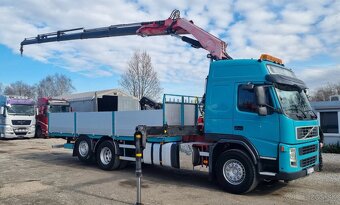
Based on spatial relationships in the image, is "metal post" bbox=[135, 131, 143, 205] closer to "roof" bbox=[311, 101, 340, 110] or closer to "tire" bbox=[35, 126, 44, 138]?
"roof" bbox=[311, 101, 340, 110]

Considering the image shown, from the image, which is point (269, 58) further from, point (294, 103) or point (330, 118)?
point (330, 118)

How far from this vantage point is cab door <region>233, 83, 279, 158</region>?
7.80 meters

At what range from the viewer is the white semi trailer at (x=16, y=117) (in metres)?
25.6

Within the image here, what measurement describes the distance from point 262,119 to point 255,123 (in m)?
0.20

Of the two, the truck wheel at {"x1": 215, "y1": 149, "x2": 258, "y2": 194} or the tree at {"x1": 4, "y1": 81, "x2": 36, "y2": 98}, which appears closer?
the truck wheel at {"x1": 215, "y1": 149, "x2": 258, "y2": 194}

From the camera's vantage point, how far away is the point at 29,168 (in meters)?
12.1

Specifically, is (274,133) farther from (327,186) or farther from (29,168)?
(29,168)

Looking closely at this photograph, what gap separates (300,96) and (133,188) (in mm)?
4739

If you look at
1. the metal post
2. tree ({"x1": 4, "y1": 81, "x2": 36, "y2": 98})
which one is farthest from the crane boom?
tree ({"x1": 4, "y1": 81, "x2": 36, "y2": 98})

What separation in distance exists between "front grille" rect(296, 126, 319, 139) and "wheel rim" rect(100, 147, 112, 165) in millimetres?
6249

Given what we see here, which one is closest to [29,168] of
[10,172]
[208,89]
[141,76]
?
[10,172]

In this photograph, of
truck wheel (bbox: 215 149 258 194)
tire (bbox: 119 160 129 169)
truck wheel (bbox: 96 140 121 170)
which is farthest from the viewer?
tire (bbox: 119 160 129 169)

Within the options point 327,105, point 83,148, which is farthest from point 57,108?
point 327,105

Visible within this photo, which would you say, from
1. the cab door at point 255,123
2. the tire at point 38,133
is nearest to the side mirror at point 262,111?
the cab door at point 255,123
